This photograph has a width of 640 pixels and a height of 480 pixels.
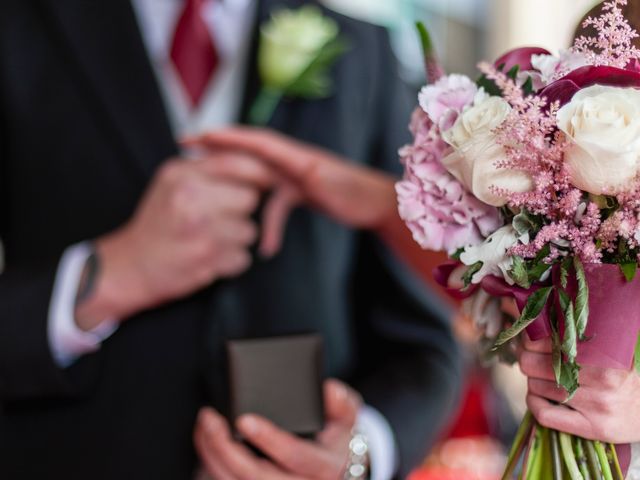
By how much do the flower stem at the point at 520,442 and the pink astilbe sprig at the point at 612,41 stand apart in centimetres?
28

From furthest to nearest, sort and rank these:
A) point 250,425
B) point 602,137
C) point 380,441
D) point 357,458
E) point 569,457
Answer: point 380,441 < point 357,458 < point 250,425 < point 569,457 < point 602,137

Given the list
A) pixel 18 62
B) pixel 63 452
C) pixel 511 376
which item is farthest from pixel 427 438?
pixel 511 376

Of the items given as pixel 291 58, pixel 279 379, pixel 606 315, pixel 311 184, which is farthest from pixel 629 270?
pixel 291 58

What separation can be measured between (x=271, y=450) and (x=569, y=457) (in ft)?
1.08

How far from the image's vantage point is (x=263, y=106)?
108cm

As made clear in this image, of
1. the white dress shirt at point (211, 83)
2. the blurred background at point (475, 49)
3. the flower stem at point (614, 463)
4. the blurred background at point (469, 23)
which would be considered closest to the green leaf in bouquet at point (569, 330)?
the flower stem at point (614, 463)

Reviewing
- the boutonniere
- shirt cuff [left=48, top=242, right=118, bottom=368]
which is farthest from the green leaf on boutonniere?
shirt cuff [left=48, top=242, right=118, bottom=368]

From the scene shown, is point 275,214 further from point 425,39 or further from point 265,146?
point 425,39

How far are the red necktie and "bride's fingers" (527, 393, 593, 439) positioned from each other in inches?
27.7

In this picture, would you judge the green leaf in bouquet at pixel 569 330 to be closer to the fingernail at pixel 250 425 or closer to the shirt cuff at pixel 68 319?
the fingernail at pixel 250 425

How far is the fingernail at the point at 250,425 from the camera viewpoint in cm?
77

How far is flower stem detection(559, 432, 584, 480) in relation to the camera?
1.80 feet

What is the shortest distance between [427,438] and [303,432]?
39 cm

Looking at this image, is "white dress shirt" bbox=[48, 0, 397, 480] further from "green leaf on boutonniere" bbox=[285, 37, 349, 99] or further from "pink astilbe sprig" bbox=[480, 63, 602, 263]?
"pink astilbe sprig" bbox=[480, 63, 602, 263]
